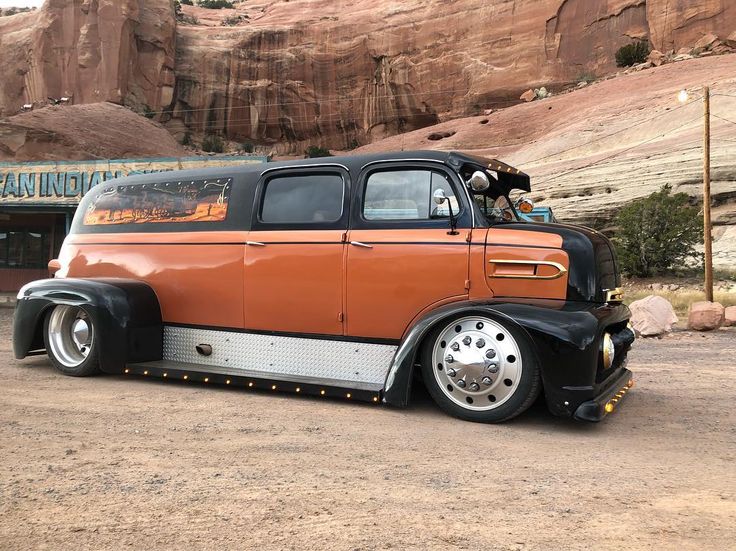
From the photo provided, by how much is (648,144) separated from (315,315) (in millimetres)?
29454

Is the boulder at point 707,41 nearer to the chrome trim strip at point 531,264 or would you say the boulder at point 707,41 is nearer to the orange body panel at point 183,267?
the chrome trim strip at point 531,264

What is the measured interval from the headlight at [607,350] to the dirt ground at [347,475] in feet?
1.48

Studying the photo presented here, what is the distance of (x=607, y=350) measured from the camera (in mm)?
4035

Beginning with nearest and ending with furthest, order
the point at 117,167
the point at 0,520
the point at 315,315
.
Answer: the point at 0,520
the point at 315,315
the point at 117,167

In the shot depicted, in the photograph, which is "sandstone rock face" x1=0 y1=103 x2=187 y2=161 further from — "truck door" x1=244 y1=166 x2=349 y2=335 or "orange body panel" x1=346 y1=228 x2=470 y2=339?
"orange body panel" x1=346 y1=228 x2=470 y2=339

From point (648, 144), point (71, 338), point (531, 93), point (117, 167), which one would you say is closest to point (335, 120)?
point (531, 93)

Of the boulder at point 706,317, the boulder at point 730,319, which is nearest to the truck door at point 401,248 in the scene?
the boulder at point 706,317

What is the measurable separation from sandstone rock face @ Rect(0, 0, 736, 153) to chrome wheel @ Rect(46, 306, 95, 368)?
5006cm

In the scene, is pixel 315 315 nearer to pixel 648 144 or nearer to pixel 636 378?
pixel 636 378

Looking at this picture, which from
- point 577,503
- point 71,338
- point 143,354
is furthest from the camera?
point 71,338

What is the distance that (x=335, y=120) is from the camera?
58875 mm

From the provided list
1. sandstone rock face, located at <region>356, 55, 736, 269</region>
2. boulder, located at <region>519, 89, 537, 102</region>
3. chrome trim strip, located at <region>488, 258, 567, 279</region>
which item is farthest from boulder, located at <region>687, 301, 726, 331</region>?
boulder, located at <region>519, 89, 537, 102</region>

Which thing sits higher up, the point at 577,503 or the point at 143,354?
the point at 143,354

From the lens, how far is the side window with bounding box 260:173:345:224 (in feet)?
15.9
